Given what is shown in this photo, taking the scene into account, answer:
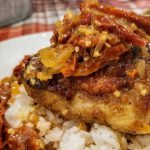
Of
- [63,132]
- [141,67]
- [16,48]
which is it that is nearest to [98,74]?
[141,67]

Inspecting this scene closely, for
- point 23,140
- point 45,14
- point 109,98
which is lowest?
point 45,14

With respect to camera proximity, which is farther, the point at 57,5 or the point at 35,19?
the point at 57,5

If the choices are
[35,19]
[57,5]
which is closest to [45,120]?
[35,19]

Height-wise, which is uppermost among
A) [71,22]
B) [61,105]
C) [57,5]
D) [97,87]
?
[71,22]

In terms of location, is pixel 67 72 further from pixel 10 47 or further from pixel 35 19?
pixel 35 19

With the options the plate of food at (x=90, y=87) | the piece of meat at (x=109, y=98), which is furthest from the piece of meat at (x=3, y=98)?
the piece of meat at (x=109, y=98)

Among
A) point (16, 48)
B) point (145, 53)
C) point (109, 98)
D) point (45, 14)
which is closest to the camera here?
point (109, 98)

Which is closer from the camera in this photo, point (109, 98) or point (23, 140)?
point (109, 98)

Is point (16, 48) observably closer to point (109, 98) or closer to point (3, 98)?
point (3, 98)
